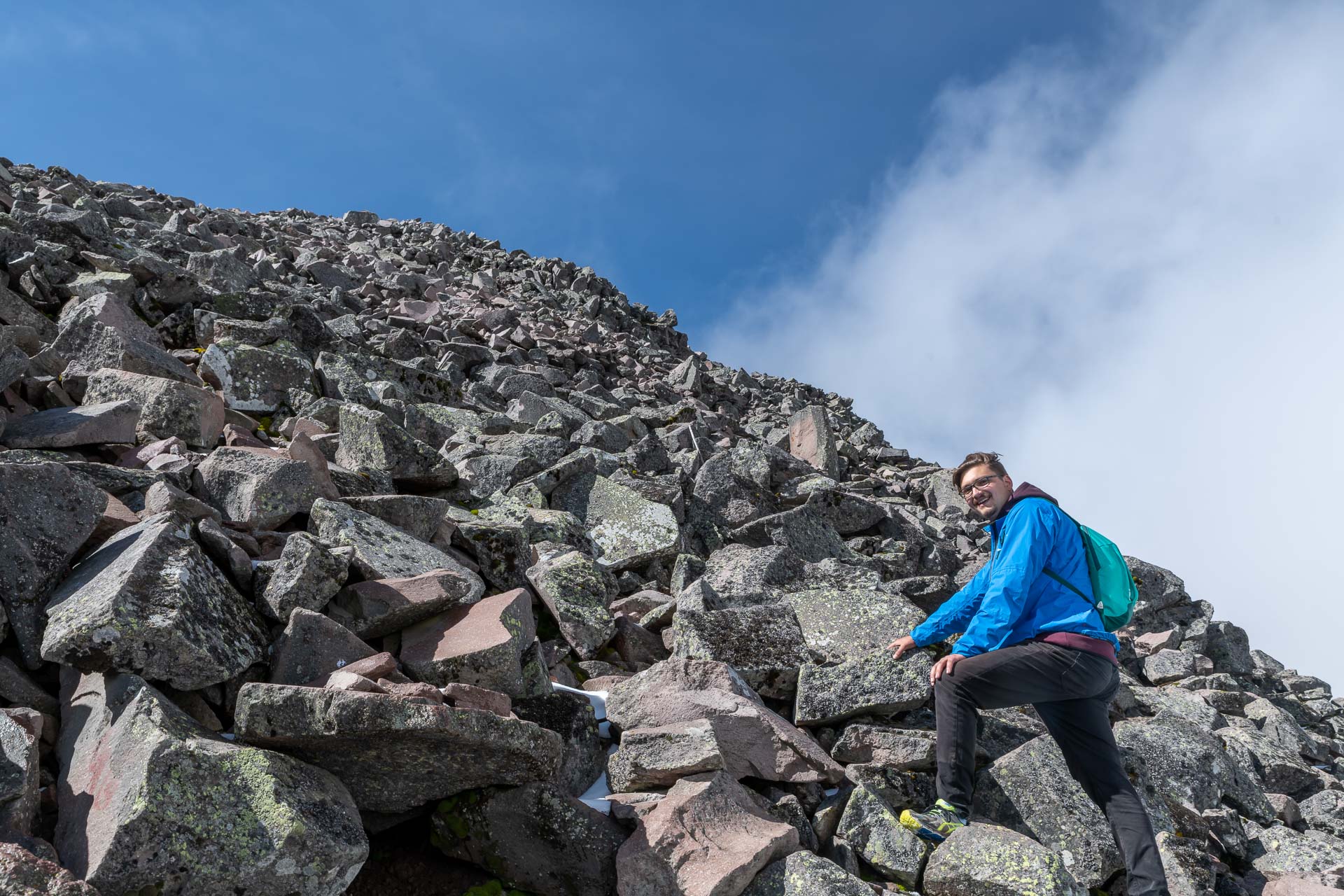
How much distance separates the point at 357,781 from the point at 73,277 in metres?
13.0

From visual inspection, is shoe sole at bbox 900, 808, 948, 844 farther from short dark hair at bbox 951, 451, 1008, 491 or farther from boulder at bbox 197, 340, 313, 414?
boulder at bbox 197, 340, 313, 414

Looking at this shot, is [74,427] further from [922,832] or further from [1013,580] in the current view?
[1013,580]

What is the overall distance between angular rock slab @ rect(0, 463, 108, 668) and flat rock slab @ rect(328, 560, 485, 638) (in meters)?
1.71

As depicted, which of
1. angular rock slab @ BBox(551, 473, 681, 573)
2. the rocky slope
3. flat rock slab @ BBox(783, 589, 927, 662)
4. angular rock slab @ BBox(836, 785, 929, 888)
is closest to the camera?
the rocky slope

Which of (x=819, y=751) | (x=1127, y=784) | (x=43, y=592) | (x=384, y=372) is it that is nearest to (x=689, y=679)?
(x=819, y=751)

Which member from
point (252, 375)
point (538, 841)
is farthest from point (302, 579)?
point (252, 375)

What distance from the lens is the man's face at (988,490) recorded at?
21.8 ft

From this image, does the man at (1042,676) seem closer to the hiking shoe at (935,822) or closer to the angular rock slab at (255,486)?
the hiking shoe at (935,822)

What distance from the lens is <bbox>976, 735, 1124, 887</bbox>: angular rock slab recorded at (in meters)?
6.21

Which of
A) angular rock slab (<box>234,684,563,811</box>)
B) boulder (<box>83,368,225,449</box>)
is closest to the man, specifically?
angular rock slab (<box>234,684,563,811</box>)

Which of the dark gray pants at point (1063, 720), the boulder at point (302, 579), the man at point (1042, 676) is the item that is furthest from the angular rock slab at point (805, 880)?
Answer: the boulder at point (302, 579)

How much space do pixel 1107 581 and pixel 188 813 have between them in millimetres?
6108

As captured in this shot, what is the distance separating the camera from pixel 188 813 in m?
4.15

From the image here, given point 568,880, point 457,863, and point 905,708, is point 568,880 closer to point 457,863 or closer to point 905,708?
point 457,863
